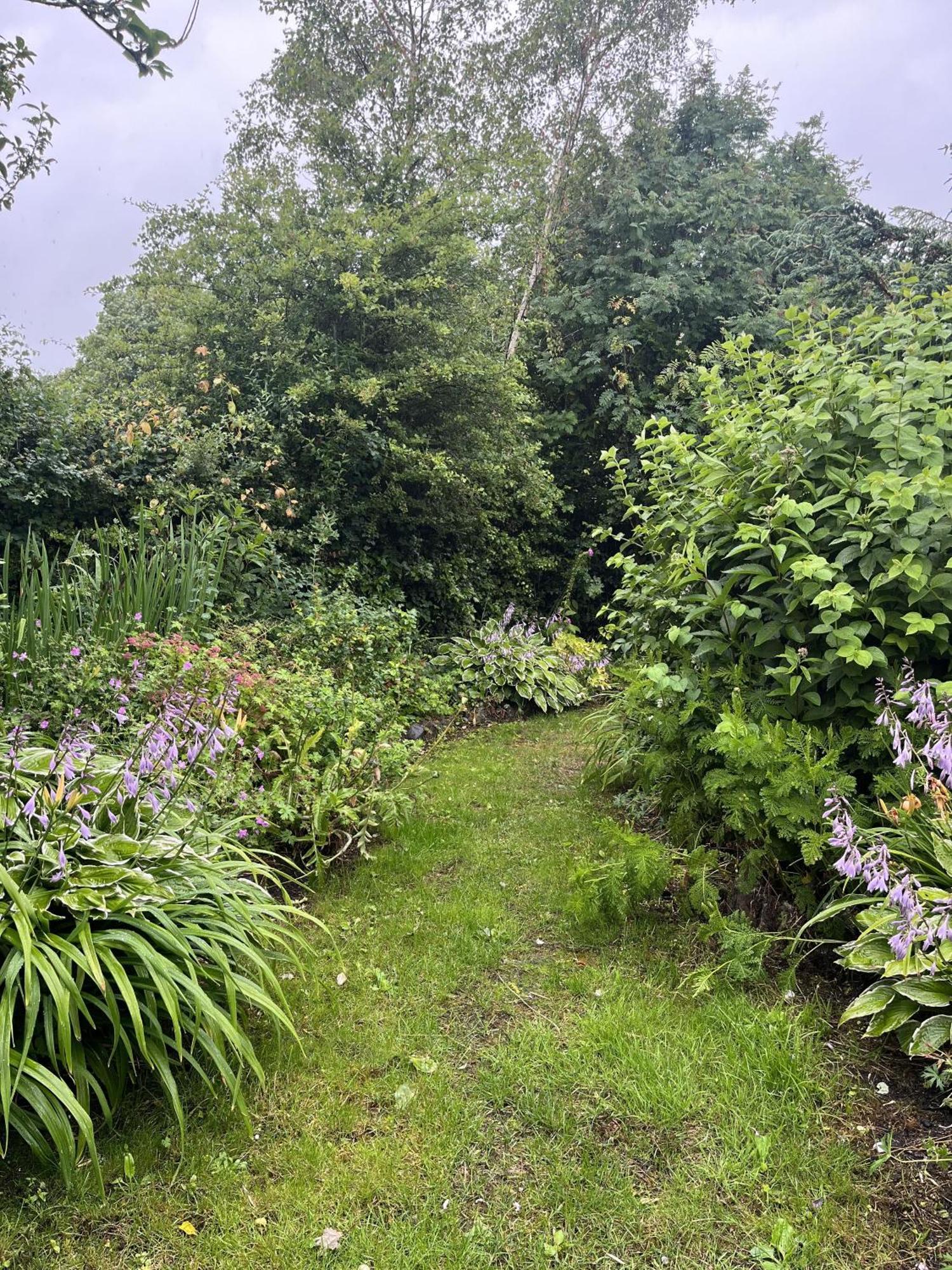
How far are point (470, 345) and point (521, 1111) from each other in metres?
7.17

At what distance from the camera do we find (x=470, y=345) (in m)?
7.53

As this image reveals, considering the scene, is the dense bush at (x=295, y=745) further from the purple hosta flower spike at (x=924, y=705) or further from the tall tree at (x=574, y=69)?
the tall tree at (x=574, y=69)

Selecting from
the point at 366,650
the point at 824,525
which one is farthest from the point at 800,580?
the point at 366,650

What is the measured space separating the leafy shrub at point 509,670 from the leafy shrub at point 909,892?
4.42 meters

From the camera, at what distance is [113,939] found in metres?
1.81

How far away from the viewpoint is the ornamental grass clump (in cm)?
163

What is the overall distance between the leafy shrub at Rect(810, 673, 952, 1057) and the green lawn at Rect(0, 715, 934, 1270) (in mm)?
233

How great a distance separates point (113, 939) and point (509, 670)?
5158 millimetres

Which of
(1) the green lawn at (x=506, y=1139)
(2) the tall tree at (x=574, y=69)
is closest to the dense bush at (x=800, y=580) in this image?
(1) the green lawn at (x=506, y=1139)

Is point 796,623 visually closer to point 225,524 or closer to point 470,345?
point 225,524

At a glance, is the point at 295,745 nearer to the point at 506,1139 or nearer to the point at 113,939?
the point at 113,939

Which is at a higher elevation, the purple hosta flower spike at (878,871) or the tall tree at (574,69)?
the tall tree at (574,69)

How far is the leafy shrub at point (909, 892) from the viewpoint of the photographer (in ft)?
5.94

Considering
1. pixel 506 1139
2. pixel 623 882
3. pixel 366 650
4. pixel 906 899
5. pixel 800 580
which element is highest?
pixel 800 580
